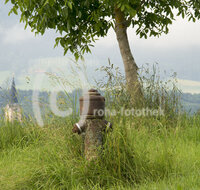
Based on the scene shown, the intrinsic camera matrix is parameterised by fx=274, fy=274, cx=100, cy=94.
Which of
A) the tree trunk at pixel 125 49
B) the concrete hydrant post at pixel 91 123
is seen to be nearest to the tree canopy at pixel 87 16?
the tree trunk at pixel 125 49

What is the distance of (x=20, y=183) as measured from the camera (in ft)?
11.2

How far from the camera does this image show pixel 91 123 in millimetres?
3564

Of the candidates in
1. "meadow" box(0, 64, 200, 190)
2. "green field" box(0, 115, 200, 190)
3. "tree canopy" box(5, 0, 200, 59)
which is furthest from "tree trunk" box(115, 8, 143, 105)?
"green field" box(0, 115, 200, 190)

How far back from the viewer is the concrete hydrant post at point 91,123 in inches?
137

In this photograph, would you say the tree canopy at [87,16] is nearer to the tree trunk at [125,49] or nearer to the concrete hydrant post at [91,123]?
the tree trunk at [125,49]

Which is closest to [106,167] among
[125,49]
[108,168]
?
[108,168]

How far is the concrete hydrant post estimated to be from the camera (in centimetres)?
347

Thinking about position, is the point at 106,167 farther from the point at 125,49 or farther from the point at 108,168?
the point at 125,49

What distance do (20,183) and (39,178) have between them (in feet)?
0.80

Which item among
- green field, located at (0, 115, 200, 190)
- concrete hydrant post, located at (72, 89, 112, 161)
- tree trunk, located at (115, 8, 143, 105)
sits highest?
tree trunk, located at (115, 8, 143, 105)

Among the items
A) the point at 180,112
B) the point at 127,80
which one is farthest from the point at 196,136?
the point at 127,80

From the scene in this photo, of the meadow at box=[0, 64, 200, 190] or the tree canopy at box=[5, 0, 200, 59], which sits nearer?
the meadow at box=[0, 64, 200, 190]

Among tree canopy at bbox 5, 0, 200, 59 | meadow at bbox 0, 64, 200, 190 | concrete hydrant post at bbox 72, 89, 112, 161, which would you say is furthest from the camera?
tree canopy at bbox 5, 0, 200, 59

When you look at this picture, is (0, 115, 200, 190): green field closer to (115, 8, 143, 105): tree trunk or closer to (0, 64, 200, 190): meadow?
(0, 64, 200, 190): meadow
